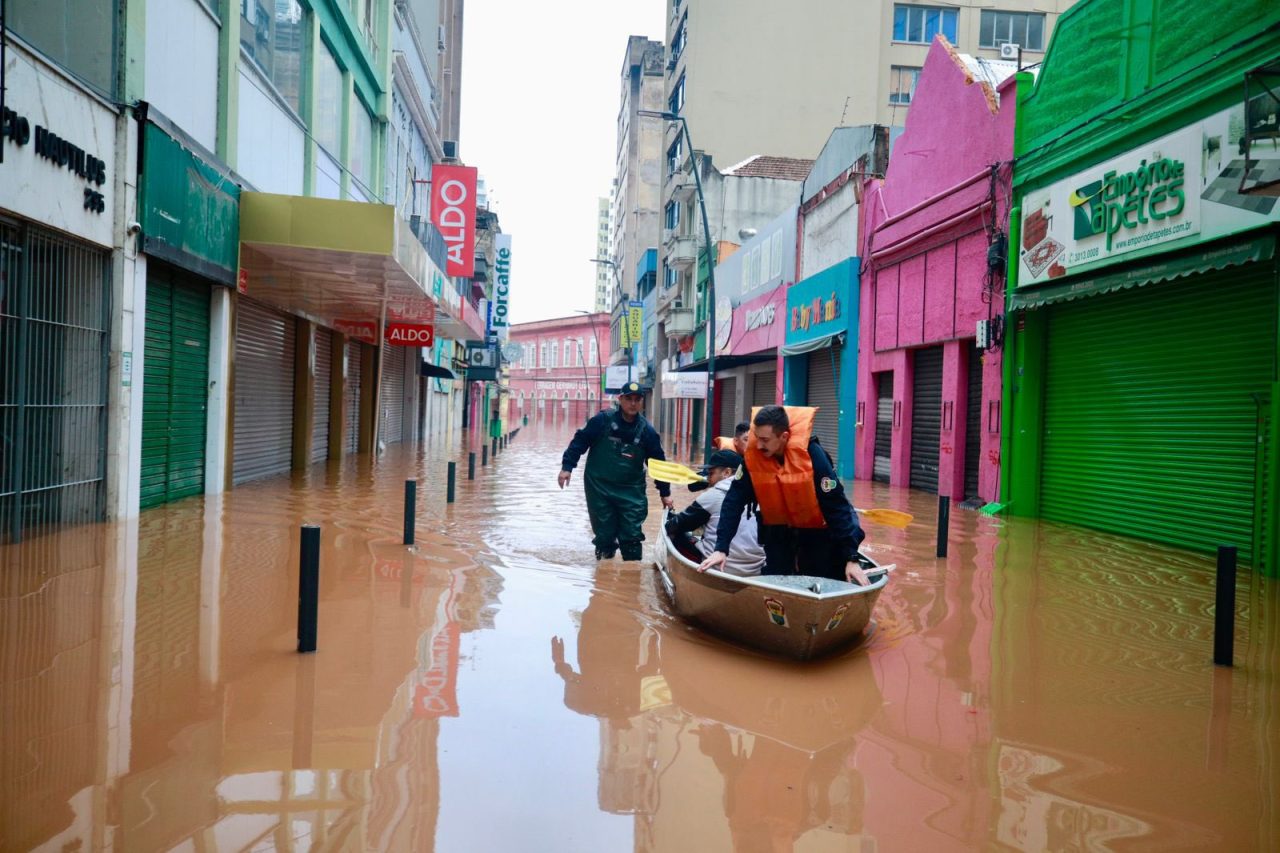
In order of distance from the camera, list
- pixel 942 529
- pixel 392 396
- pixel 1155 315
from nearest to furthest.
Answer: pixel 942 529 → pixel 1155 315 → pixel 392 396

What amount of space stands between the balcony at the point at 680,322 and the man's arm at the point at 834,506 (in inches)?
1310

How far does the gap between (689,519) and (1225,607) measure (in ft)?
11.8

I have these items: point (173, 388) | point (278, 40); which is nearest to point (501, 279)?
point (278, 40)

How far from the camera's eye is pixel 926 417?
19.2m

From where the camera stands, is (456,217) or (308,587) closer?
(308,587)

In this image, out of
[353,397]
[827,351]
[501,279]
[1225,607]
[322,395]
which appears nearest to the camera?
[1225,607]

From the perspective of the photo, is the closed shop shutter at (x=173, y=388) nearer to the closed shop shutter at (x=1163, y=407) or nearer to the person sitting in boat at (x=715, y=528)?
the person sitting in boat at (x=715, y=528)

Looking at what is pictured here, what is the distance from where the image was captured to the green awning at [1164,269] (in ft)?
31.7

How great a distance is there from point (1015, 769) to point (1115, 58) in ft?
35.3

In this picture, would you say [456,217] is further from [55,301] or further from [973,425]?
[55,301]

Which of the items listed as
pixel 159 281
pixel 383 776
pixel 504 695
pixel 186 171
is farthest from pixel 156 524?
pixel 383 776

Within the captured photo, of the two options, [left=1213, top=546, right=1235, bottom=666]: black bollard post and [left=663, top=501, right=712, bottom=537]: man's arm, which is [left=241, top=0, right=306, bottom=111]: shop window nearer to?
[left=663, top=501, right=712, bottom=537]: man's arm

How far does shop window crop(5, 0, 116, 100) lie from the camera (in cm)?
891

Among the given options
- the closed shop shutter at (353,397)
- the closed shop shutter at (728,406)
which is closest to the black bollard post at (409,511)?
the closed shop shutter at (353,397)
